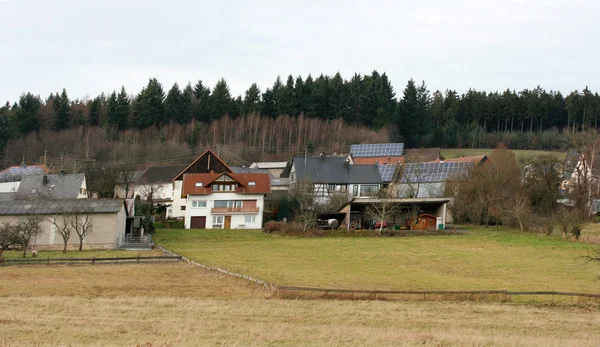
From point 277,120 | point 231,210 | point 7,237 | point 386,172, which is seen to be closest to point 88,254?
point 7,237

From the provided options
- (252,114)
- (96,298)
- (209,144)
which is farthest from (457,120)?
(96,298)

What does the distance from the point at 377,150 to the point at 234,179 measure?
112ft

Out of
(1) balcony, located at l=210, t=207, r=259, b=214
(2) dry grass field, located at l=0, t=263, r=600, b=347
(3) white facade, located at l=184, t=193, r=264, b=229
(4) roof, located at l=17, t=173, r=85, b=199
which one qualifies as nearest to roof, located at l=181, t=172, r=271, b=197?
(3) white facade, located at l=184, t=193, r=264, b=229

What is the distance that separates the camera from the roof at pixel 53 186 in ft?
220

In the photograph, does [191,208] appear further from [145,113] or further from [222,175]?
[145,113]

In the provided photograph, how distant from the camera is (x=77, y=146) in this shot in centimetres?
10262

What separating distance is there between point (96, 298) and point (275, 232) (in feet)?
101

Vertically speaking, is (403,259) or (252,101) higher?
(252,101)

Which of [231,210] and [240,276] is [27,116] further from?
[240,276]

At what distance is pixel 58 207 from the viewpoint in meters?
51.5

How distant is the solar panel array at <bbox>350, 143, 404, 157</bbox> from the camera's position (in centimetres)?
9450

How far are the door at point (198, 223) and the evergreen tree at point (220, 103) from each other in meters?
53.3

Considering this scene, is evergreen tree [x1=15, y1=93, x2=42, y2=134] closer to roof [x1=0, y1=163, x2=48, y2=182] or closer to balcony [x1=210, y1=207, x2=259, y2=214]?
roof [x1=0, y1=163, x2=48, y2=182]

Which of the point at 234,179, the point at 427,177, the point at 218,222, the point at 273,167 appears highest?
the point at 273,167
